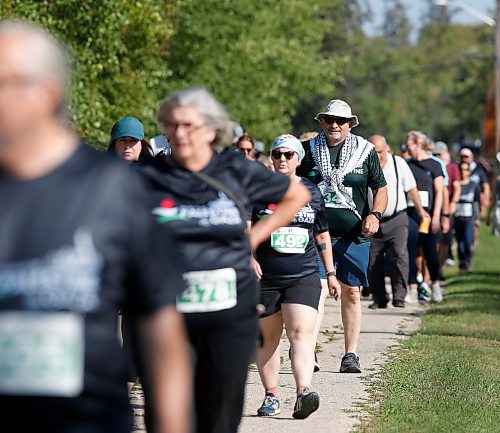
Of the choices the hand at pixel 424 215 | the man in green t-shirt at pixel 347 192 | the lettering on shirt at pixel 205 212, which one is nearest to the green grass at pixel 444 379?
the man in green t-shirt at pixel 347 192

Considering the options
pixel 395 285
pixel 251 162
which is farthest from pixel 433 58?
pixel 251 162

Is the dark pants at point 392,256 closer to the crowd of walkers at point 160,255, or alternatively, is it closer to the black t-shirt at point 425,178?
the black t-shirt at point 425,178

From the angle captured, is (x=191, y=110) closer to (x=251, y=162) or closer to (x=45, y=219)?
(x=251, y=162)

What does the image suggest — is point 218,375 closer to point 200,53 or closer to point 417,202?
point 417,202

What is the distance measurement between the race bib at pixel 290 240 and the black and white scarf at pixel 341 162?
1561 mm

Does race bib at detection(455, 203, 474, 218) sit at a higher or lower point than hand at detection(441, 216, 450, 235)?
higher

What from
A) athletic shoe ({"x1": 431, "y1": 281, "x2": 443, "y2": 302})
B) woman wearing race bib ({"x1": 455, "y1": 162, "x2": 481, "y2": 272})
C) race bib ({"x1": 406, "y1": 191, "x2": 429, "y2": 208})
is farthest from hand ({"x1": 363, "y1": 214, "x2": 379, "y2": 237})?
woman wearing race bib ({"x1": 455, "y1": 162, "x2": 481, "y2": 272})

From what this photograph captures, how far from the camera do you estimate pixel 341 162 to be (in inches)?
404

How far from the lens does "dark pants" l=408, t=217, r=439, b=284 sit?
16977 mm

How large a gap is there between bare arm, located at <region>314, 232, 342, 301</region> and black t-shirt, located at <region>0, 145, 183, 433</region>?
553 centimetres

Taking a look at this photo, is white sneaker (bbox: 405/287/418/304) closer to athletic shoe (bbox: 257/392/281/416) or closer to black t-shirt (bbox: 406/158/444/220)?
black t-shirt (bbox: 406/158/444/220)

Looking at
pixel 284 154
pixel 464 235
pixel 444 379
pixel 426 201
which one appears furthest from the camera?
pixel 464 235

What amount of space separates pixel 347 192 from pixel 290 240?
6.01ft

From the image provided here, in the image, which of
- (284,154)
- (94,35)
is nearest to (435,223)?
(94,35)
